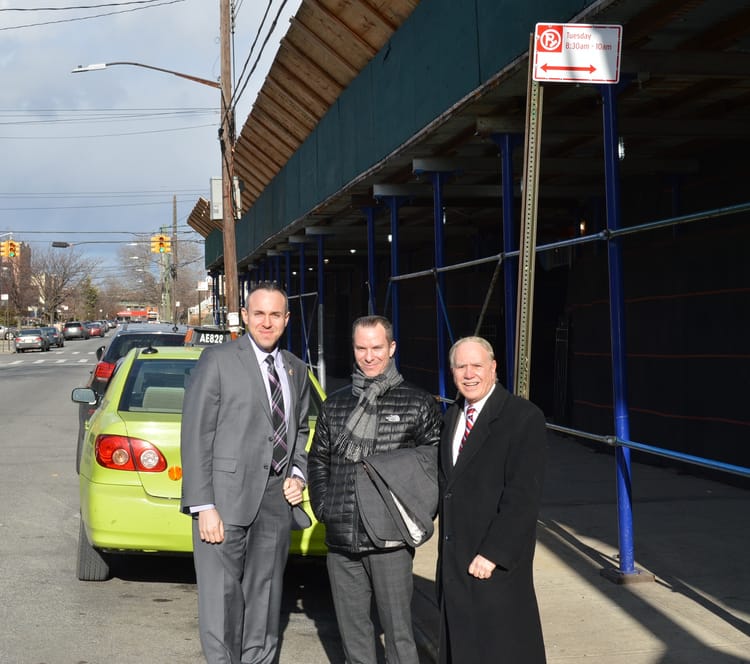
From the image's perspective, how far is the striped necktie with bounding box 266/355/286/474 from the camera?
4707 millimetres

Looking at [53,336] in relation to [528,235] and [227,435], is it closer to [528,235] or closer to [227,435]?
[528,235]

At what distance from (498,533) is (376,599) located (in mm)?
818

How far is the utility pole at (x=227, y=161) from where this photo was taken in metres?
20.9

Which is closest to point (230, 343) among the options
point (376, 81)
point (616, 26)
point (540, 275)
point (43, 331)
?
point (616, 26)

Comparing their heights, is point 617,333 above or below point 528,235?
below

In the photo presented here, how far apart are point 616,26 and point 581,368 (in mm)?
8960

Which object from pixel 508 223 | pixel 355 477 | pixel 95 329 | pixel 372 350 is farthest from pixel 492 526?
pixel 95 329

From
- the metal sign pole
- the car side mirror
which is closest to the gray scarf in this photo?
the metal sign pole

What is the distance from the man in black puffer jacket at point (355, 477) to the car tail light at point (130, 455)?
2352mm

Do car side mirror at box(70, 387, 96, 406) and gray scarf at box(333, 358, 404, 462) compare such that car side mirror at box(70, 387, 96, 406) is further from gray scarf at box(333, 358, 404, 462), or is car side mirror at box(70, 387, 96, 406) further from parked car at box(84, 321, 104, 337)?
parked car at box(84, 321, 104, 337)

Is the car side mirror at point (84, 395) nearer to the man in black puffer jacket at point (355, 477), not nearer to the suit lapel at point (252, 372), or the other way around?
the suit lapel at point (252, 372)

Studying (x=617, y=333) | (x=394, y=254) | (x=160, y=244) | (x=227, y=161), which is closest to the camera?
(x=617, y=333)

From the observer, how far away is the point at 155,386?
24.6 feet

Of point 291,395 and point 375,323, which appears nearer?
point 375,323
